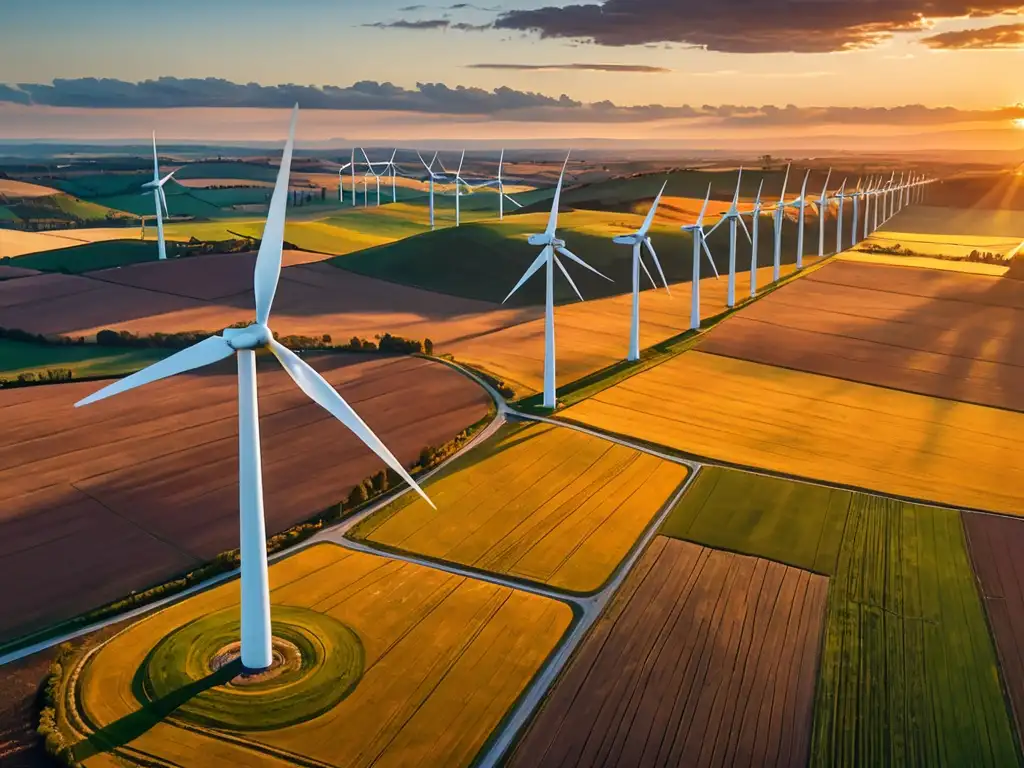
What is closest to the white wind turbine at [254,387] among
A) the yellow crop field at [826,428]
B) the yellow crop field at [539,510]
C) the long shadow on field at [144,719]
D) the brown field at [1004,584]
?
the long shadow on field at [144,719]

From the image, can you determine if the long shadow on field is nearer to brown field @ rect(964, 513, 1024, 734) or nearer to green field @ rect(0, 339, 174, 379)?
brown field @ rect(964, 513, 1024, 734)

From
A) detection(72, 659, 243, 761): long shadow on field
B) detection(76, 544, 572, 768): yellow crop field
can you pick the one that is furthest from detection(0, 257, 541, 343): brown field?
detection(72, 659, 243, 761): long shadow on field

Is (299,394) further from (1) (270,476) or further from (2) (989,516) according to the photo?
(2) (989,516)

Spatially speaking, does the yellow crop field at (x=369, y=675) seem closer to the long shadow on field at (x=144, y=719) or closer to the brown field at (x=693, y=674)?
the long shadow on field at (x=144, y=719)

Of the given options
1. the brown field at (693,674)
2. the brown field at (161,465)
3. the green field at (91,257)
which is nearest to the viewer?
the brown field at (693,674)

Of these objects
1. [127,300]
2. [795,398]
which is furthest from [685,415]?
[127,300]
